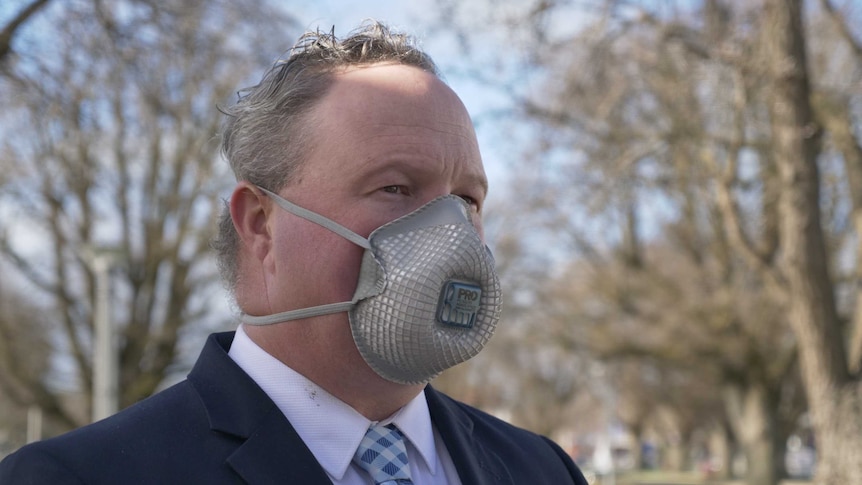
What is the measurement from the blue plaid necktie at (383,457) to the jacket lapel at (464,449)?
16 centimetres

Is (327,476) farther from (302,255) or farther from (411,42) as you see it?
(411,42)

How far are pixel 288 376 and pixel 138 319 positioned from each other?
17.3 meters

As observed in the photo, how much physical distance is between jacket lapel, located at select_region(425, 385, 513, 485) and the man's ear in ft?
1.60

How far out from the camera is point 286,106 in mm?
2092

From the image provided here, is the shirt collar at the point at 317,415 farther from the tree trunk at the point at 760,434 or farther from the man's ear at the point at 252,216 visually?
the tree trunk at the point at 760,434

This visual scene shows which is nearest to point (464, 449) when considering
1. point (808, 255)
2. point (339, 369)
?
point (339, 369)

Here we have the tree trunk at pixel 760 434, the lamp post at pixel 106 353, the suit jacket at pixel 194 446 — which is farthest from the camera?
the tree trunk at pixel 760 434

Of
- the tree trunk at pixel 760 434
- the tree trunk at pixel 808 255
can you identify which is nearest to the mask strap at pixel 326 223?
the tree trunk at pixel 808 255

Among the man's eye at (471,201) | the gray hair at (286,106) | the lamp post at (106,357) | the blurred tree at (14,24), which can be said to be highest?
the blurred tree at (14,24)

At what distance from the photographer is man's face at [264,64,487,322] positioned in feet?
6.48

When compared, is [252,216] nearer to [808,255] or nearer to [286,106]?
[286,106]

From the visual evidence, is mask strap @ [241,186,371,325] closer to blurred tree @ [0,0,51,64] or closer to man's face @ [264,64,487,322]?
man's face @ [264,64,487,322]

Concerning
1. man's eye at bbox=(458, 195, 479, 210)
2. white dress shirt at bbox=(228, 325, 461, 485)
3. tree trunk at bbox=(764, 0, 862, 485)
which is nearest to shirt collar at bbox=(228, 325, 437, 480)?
white dress shirt at bbox=(228, 325, 461, 485)

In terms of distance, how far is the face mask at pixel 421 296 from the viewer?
6.19 feet
